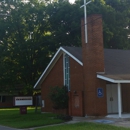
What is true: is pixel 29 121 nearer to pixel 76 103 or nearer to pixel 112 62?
pixel 76 103

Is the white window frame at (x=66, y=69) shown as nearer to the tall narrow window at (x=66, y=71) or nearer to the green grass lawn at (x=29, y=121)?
the tall narrow window at (x=66, y=71)

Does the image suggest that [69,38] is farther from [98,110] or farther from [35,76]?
[98,110]

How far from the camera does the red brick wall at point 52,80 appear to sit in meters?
29.2

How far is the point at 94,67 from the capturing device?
24.0 metres

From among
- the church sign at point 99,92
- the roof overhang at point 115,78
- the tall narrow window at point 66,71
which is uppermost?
the tall narrow window at point 66,71

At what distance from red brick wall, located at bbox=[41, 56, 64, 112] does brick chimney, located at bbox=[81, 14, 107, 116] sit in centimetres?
495

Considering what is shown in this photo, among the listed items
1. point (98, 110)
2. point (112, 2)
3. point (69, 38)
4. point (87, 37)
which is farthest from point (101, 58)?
point (112, 2)

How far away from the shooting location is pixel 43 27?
4566 centimetres

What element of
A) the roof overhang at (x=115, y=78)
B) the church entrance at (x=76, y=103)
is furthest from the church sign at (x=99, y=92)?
the church entrance at (x=76, y=103)

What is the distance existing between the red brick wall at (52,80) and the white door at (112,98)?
4.84 metres

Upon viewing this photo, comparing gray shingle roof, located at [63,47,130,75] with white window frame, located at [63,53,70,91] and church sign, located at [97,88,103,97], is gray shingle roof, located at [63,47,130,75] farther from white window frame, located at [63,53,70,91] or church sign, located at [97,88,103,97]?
church sign, located at [97,88,103,97]

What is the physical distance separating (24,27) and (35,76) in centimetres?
731

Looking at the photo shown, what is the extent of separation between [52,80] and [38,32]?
1728 cm

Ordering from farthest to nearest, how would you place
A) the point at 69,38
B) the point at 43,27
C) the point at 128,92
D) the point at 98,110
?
the point at 43,27
the point at 69,38
the point at 128,92
the point at 98,110
